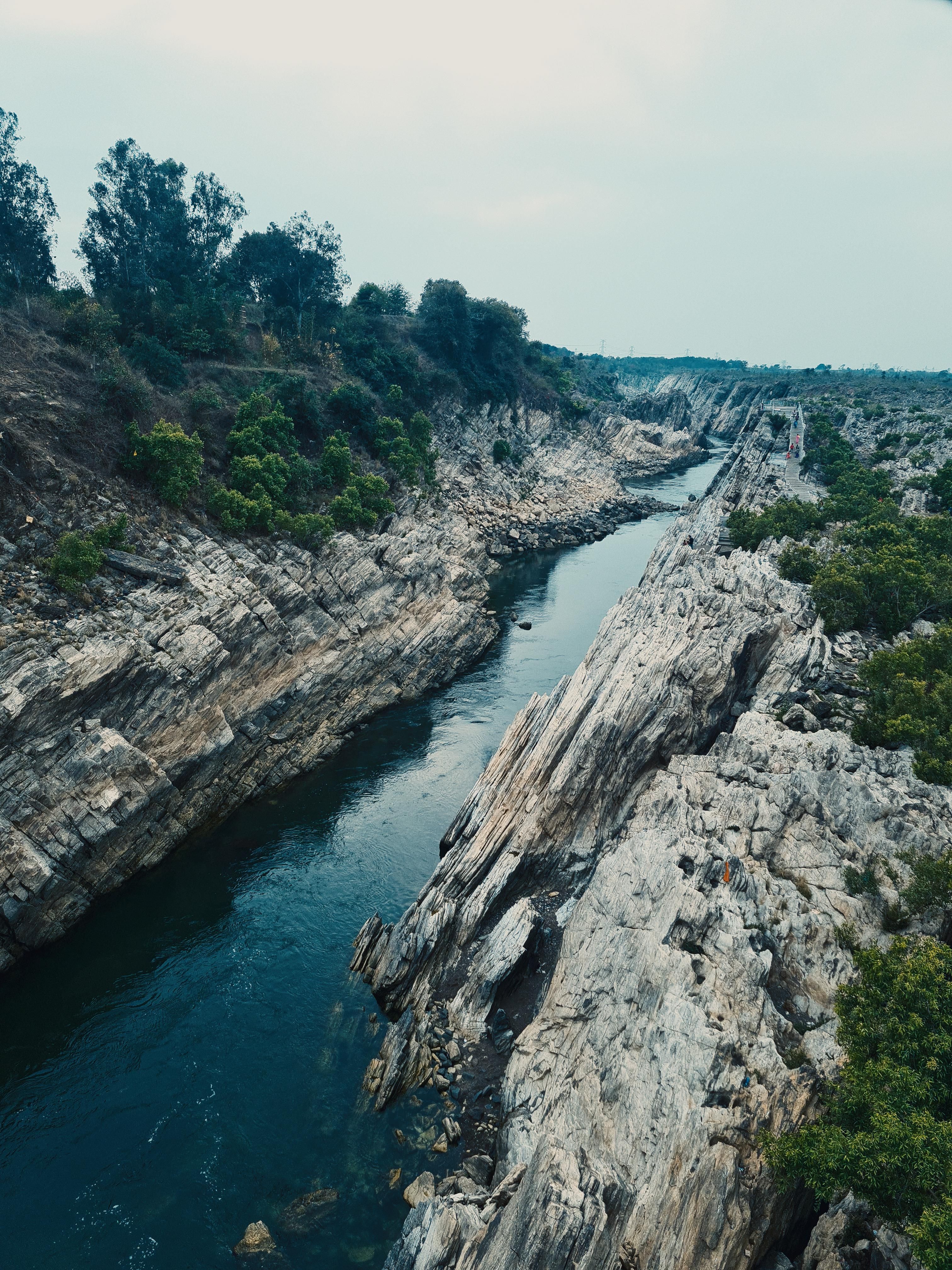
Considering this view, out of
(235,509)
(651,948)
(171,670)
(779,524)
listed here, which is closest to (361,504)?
(235,509)

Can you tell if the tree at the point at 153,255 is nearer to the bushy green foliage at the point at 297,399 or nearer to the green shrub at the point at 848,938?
the bushy green foliage at the point at 297,399

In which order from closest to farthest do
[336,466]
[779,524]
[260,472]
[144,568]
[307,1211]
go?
[307,1211], [144,568], [260,472], [779,524], [336,466]

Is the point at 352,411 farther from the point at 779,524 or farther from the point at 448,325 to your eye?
the point at 779,524

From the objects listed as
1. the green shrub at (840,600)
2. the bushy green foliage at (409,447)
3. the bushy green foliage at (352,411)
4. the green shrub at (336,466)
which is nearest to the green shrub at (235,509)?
the green shrub at (336,466)

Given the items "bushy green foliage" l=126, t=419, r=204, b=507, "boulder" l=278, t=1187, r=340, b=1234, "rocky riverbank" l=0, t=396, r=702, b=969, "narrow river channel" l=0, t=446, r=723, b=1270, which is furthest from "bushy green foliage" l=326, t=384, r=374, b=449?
"boulder" l=278, t=1187, r=340, b=1234

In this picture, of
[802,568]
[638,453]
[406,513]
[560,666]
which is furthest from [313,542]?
[638,453]

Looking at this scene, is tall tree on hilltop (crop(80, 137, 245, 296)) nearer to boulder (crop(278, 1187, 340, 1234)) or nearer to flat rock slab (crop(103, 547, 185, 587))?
flat rock slab (crop(103, 547, 185, 587))
